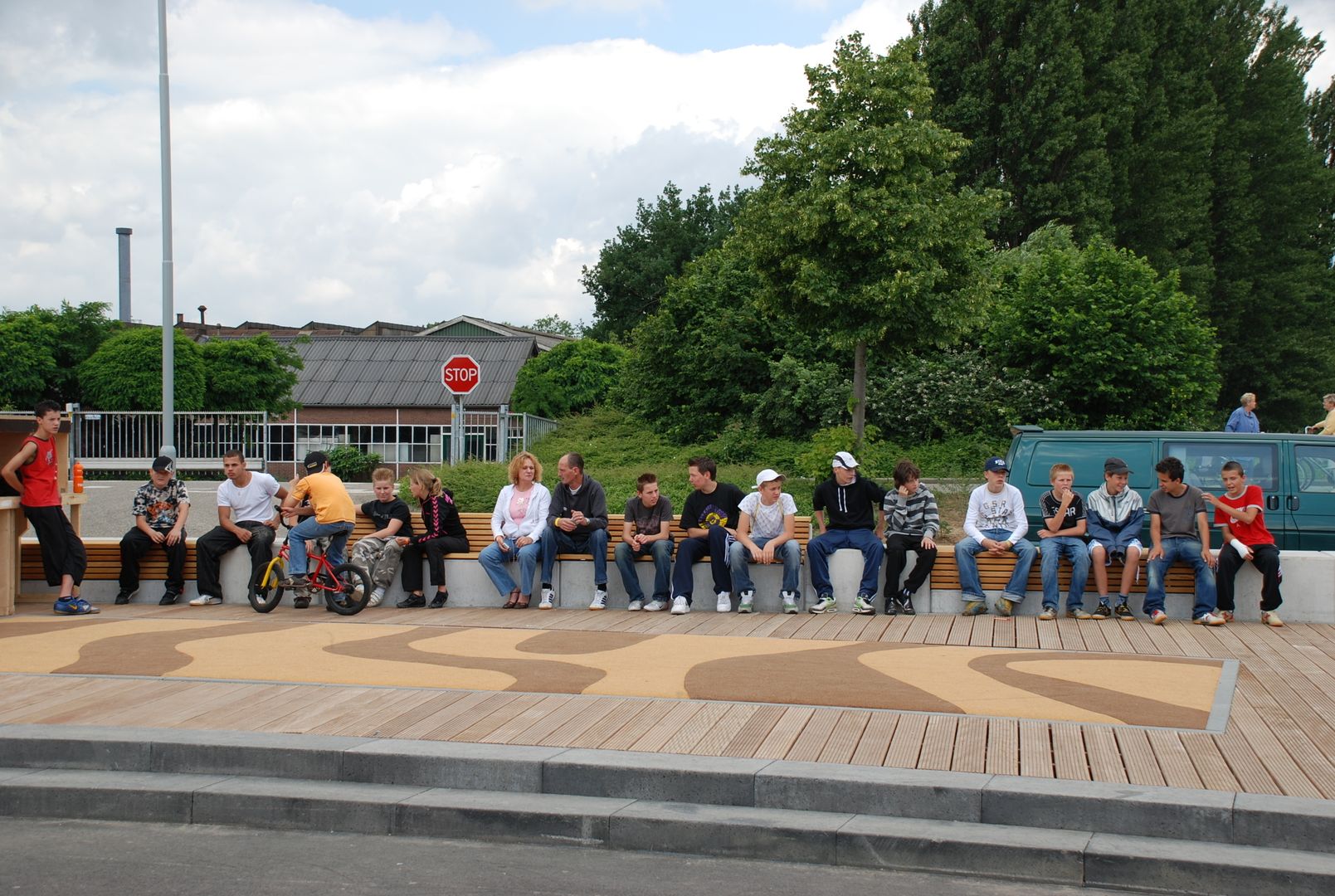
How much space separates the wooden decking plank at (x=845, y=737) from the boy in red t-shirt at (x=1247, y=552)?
502 cm

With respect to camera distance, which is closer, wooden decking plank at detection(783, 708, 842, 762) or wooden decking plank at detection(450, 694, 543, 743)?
wooden decking plank at detection(783, 708, 842, 762)

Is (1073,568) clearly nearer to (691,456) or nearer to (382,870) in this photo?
(382,870)

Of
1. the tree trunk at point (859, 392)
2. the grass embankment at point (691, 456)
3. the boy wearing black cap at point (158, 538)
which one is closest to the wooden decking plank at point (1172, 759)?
the boy wearing black cap at point (158, 538)

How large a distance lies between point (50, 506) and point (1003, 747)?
9.00m

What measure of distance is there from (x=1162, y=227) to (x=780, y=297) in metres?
24.4

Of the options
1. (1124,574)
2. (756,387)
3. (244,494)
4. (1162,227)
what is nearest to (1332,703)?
(1124,574)

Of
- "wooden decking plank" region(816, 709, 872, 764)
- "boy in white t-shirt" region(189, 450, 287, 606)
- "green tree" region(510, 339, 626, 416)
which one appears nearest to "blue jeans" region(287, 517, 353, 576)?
"boy in white t-shirt" region(189, 450, 287, 606)

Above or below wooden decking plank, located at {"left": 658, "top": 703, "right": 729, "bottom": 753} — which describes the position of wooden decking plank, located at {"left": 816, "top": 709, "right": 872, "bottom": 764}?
above

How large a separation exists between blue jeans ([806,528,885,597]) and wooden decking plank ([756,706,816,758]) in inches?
167

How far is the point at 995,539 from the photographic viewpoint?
11234 millimetres

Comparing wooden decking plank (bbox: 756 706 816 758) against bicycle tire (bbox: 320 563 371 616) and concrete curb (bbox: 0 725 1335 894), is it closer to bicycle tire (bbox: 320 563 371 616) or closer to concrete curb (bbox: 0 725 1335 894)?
concrete curb (bbox: 0 725 1335 894)

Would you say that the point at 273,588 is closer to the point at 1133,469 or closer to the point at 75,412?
the point at 1133,469

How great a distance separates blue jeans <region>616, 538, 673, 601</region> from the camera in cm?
1153

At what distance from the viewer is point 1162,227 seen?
137ft
